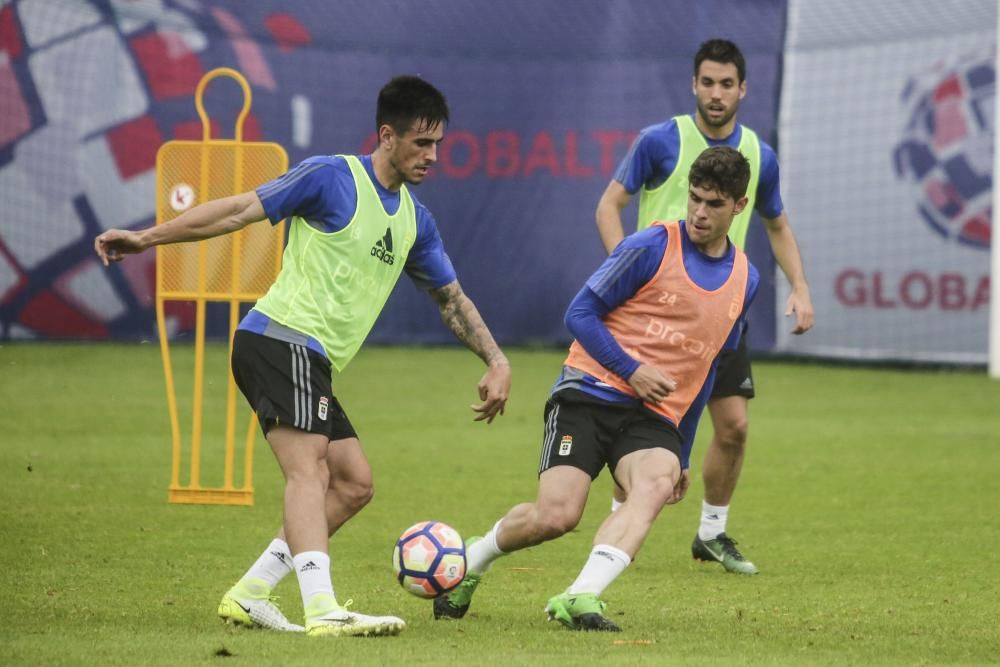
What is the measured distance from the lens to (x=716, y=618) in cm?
648

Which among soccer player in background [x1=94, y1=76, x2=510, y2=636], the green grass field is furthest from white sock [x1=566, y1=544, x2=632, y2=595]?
soccer player in background [x1=94, y1=76, x2=510, y2=636]

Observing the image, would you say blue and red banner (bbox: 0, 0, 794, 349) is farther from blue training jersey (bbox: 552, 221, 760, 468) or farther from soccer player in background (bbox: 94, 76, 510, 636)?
soccer player in background (bbox: 94, 76, 510, 636)

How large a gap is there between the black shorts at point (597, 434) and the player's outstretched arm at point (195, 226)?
136 cm

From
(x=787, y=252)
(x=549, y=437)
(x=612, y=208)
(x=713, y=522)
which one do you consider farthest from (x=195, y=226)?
(x=787, y=252)

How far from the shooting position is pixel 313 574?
565 centimetres

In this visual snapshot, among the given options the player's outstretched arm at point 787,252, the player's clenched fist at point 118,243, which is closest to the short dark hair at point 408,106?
Result: the player's clenched fist at point 118,243

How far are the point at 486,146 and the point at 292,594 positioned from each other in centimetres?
1413

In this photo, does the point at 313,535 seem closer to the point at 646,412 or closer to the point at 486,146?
the point at 646,412

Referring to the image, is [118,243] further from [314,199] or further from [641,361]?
[641,361]

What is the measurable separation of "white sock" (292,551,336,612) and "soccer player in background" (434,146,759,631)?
0.83 m

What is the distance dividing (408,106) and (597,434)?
1.38 metres

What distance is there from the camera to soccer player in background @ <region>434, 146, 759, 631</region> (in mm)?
6172

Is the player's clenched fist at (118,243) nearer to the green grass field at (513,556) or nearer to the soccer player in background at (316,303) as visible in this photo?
the soccer player in background at (316,303)

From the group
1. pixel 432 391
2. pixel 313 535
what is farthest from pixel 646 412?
pixel 432 391
